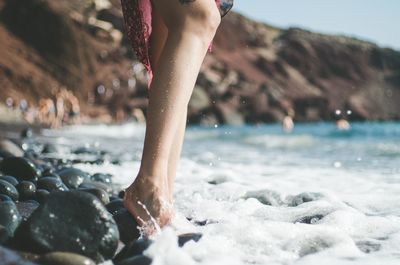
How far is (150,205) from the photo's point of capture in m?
1.59

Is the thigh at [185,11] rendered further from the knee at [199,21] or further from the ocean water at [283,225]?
the ocean water at [283,225]

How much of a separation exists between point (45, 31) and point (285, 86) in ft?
123

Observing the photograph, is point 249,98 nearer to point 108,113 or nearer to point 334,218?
point 108,113

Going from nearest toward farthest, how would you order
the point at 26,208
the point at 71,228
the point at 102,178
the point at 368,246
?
the point at 71,228 → the point at 368,246 → the point at 26,208 → the point at 102,178

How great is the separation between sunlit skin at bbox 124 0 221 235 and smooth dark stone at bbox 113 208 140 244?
1.7 inches

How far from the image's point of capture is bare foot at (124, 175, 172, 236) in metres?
1.58

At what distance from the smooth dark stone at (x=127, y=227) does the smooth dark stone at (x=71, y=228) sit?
0.70 ft

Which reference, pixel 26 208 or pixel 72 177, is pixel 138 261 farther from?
pixel 72 177

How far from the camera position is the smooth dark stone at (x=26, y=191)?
91.7 inches

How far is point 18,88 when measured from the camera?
3381 centimetres

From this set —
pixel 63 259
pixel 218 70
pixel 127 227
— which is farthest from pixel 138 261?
pixel 218 70

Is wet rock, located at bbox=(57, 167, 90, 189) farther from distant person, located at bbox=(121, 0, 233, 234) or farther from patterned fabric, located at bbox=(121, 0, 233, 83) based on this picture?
distant person, located at bbox=(121, 0, 233, 234)

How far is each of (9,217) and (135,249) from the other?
464 millimetres

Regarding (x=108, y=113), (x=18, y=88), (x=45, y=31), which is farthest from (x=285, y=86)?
(x=18, y=88)
